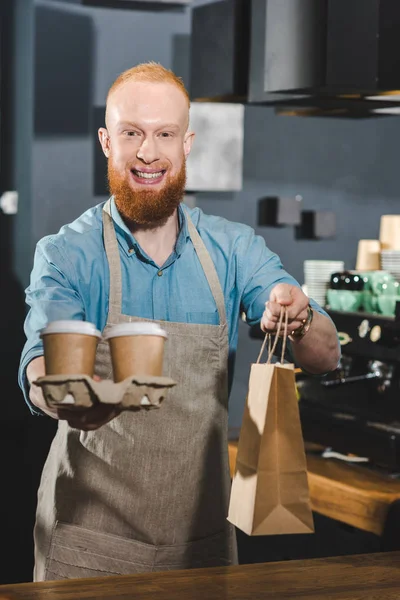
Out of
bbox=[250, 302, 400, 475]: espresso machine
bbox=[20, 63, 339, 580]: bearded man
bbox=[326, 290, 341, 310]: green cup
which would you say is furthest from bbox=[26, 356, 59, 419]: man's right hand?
bbox=[326, 290, 341, 310]: green cup

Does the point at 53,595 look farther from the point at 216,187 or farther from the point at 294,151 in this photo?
the point at 294,151

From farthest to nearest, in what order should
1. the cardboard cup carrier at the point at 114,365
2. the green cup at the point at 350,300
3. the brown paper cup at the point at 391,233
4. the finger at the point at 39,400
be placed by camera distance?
the brown paper cup at the point at 391,233 < the green cup at the point at 350,300 < the finger at the point at 39,400 < the cardboard cup carrier at the point at 114,365

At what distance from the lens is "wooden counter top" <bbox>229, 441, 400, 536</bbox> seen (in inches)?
124

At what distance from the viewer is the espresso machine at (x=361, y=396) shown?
11.1ft

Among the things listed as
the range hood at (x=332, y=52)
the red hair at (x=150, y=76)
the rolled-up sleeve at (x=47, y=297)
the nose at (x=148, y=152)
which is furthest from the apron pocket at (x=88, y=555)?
the range hood at (x=332, y=52)

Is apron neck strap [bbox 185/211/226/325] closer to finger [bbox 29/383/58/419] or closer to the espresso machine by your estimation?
finger [bbox 29/383/58/419]

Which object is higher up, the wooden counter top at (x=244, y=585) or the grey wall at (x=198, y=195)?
the grey wall at (x=198, y=195)

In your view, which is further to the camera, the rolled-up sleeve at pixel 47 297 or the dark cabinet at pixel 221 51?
the dark cabinet at pixel 221 51

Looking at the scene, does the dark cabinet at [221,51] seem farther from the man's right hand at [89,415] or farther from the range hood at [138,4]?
the man's right hand at [89,415]

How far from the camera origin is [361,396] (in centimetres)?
356

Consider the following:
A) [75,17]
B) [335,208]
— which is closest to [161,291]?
[75,17]

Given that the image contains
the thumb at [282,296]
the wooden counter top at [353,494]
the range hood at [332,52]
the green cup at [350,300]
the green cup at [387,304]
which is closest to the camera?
the thumb at [282,296]

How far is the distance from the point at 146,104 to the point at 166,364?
1.94ft

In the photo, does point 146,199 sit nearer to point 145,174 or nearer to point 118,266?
point 145,174
